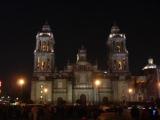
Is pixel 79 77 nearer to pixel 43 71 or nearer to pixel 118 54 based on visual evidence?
pixel 43 71

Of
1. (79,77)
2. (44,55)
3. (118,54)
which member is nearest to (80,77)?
(79,77)

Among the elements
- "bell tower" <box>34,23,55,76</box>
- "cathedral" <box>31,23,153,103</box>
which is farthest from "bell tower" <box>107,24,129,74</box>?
"bell tower" <box>34,23,55,76</box>

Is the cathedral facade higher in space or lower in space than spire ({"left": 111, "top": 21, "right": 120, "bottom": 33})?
lower

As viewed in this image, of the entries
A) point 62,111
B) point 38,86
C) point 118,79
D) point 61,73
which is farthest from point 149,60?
point 62,111

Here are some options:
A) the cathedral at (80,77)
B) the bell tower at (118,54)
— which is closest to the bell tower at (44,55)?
the cathedral at (80,77)

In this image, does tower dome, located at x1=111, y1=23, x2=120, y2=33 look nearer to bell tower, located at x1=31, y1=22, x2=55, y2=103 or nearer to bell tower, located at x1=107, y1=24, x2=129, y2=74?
bell tower, located at x1=107, y1=24, x2=129, y2=74

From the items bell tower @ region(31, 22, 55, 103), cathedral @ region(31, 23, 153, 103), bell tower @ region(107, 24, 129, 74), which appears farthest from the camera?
bell tower @ region(107, 24, 129, 74)

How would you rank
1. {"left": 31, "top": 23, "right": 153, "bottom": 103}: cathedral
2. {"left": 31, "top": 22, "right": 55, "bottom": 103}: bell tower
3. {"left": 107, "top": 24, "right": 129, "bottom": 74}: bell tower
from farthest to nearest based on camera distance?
{"left": 107, "top": 24, "right": 129, "bottom": 74}: bell tower → {"left": 31, "top": 23, "right": 153, "bottom": 103}: cathedral → {"left": 31, "top": 22, "right": 55, "bottom": 103}: bell tower

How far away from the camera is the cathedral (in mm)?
75125

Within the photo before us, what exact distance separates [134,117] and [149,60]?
83.2 m

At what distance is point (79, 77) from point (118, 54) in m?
11.2

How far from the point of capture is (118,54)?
75938mm

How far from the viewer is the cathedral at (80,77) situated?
75.1 m

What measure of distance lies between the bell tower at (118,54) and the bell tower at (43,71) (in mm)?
15001
